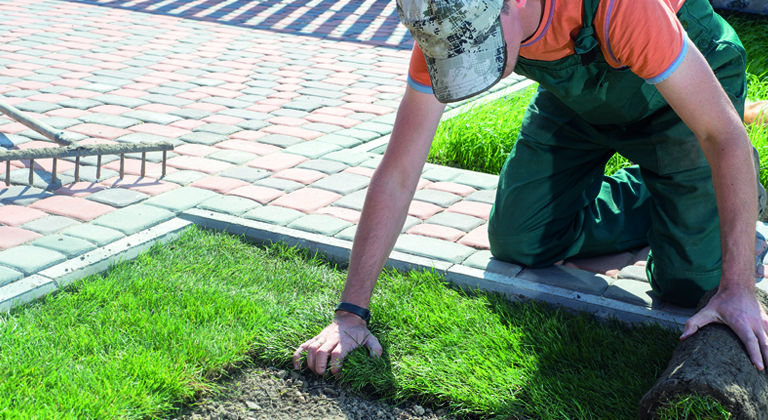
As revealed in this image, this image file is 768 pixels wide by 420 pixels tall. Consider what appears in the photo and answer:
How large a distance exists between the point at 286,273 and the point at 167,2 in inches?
327

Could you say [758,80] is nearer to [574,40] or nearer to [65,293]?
[574,40]

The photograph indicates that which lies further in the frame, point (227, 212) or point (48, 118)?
point (48, 118)

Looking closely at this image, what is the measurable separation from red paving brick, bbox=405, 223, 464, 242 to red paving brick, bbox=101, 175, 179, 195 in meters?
1.40

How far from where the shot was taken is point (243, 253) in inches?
132

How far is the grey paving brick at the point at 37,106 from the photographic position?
17.3 feet

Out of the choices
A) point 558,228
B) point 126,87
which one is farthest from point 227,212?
point 126,87

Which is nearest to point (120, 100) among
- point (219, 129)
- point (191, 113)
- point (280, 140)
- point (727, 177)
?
point (191, 113)

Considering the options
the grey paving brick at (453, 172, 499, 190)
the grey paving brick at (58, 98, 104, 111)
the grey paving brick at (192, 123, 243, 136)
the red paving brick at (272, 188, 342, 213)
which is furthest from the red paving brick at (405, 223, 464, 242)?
the grey paving brick at (58, 98, 104, 111)

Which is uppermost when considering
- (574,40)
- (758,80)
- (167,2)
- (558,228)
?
(574,40)

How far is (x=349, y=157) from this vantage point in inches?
182

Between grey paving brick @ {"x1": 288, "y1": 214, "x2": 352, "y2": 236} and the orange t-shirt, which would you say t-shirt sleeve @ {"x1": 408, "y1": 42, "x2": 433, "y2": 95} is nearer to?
the orange t-shirt

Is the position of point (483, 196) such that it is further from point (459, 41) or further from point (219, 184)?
point (459, 41)

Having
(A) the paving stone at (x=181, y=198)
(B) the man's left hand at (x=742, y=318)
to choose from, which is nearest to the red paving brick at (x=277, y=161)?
(A) the paving stone at (x=181, y=198)

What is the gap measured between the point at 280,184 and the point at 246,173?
0.90 feet
